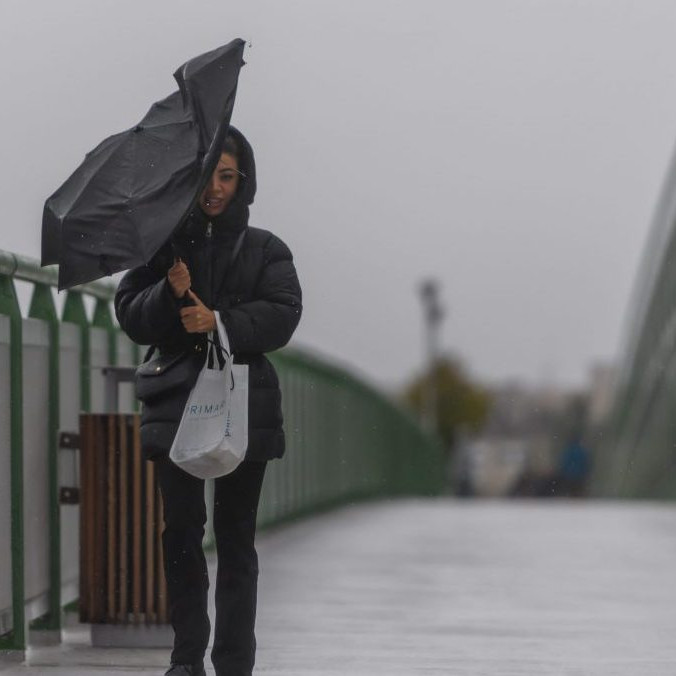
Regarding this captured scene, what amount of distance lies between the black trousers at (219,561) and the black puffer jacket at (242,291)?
148 mm

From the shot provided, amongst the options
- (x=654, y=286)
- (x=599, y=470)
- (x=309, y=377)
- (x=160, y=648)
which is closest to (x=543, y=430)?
(x=599, y=470)

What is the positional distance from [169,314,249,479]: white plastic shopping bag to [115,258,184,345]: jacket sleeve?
0.13 metres

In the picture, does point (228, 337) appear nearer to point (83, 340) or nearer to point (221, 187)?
point (221, 187)

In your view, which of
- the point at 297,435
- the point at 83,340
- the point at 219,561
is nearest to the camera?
the point at 219,561

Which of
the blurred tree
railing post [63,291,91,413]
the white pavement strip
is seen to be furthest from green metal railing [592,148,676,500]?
the blurred tree

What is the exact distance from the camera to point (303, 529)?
1453 centimetres

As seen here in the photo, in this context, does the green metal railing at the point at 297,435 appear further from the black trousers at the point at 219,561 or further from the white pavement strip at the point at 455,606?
the black trousers at the point at 219,561

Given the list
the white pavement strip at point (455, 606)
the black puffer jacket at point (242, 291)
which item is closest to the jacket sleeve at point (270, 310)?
the black puffer jacket at point (242, 291)

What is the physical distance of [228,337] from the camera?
16.0ft

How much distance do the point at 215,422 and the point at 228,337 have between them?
0.71 ft

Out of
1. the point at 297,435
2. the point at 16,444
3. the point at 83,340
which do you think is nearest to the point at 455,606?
the point at 83,340

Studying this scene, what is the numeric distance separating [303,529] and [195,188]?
9.83 metres

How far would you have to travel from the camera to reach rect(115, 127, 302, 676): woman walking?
194 inches

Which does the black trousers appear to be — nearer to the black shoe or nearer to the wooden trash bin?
the black shoe
